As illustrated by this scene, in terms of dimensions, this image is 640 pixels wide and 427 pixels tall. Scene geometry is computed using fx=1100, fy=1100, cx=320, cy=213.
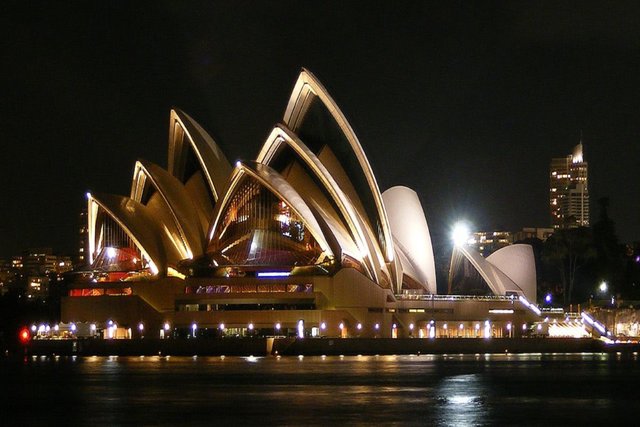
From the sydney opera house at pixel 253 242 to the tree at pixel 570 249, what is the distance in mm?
29931

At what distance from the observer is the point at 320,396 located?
35.8m

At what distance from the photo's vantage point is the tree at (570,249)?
111 metres

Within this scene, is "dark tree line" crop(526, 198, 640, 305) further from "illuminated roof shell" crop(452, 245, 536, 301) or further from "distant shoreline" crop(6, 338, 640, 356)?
"distant shoreline" crop(6, 338, 640, 356)

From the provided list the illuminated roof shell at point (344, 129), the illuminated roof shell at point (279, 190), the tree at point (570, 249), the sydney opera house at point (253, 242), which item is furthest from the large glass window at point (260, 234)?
the tree at point (570, 249)

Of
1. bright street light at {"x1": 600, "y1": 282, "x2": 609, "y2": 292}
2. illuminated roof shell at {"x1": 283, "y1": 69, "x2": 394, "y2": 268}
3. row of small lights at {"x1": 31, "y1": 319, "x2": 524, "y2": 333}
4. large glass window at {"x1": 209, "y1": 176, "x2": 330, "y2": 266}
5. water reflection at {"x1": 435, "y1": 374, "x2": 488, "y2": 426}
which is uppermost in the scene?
illuminated roof shell at {"x1": 283, "y1": 69, "x2": 394, "y2": 268}

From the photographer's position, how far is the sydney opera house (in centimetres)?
8000

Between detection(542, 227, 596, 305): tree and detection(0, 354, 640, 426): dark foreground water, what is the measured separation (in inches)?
2247

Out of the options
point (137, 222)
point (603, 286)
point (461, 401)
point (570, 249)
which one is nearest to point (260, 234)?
point (137, 222)

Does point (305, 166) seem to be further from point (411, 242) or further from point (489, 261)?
point (489, 261)

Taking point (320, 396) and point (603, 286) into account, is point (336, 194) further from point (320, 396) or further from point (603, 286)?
point (320, 396)

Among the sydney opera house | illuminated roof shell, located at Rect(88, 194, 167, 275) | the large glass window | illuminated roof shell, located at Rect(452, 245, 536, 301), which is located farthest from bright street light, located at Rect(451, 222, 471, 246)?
illuminated roof shell, located at Rect(88, 194, 167, 275)

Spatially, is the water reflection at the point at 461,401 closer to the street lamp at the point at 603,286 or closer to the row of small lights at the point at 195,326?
the row of small lights at the point at 195,326

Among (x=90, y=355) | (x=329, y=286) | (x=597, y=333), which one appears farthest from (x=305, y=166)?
(x=597, y=333)

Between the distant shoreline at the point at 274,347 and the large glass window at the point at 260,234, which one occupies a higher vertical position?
the large glass window at the point at 260,234
